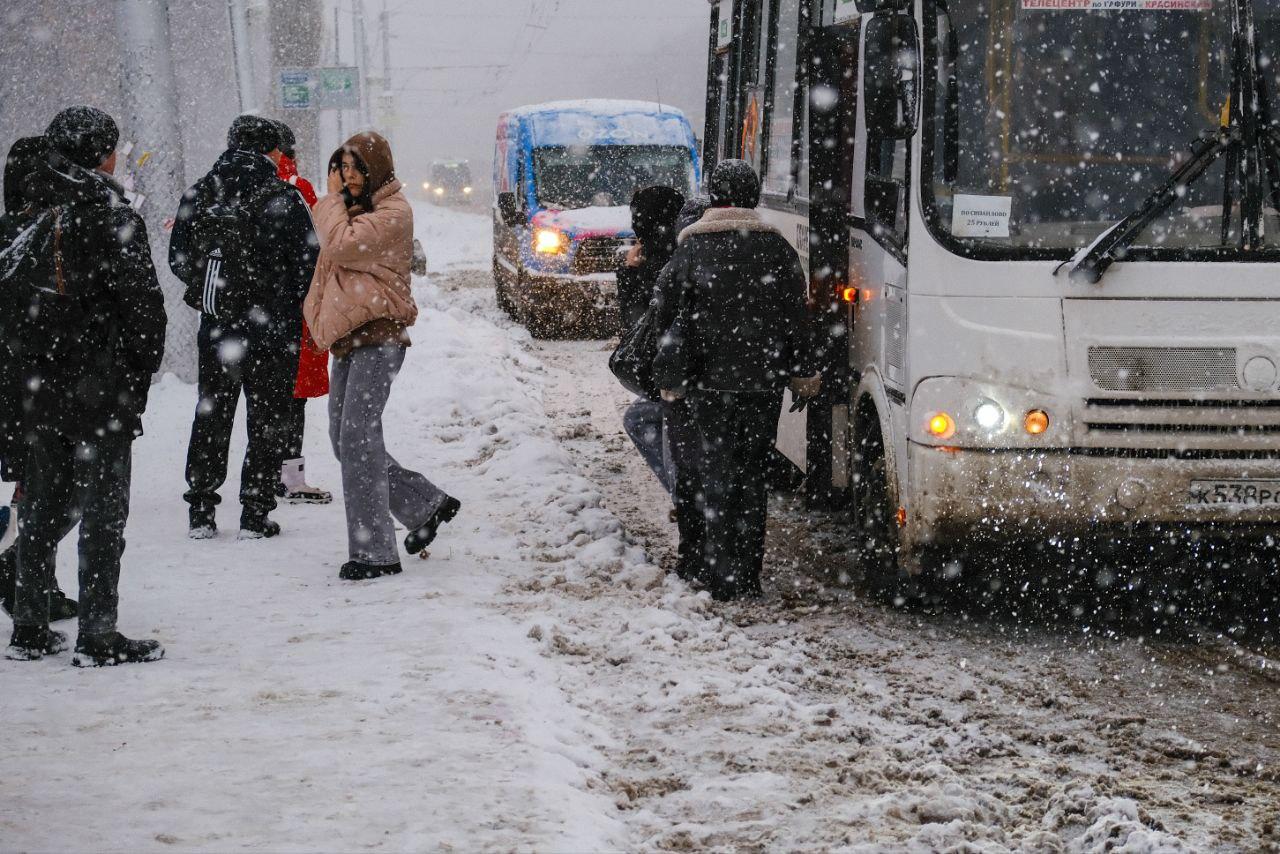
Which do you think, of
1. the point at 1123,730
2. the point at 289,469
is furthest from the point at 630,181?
the point at 1123,730

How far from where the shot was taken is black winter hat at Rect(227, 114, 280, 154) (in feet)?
25.2

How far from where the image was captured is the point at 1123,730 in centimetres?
528

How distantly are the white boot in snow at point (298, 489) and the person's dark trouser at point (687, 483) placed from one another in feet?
8.14

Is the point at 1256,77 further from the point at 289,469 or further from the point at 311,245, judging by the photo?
the point at 289,469

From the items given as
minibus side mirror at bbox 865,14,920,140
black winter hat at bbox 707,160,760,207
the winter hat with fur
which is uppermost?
minibus side mirror at bbox 865,14,920,140

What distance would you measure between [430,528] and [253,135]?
6.92 feet

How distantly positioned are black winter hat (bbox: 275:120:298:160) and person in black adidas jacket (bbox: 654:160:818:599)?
2329 mm

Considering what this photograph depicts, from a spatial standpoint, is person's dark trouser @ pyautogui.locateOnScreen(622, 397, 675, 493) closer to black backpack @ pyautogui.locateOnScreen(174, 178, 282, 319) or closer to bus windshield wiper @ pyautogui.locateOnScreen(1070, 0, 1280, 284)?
black backpack @ pyautogui.locateOnScreen(174, 178, 282, 319)

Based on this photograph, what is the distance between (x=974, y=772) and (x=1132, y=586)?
2816mm

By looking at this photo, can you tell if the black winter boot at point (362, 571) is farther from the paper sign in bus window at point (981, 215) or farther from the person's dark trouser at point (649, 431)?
the paper sign in bus window at point (981, 215)

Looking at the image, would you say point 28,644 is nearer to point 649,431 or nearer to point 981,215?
point 649,431

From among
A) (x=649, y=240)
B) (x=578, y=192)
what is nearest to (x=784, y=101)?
(x=649, y=240)

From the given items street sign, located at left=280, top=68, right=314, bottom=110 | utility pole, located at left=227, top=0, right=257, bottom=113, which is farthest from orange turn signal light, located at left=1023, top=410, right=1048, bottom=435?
street sign, located at left=280, top=68, right=314, bottom=110

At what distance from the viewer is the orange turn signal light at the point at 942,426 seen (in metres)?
6.15
